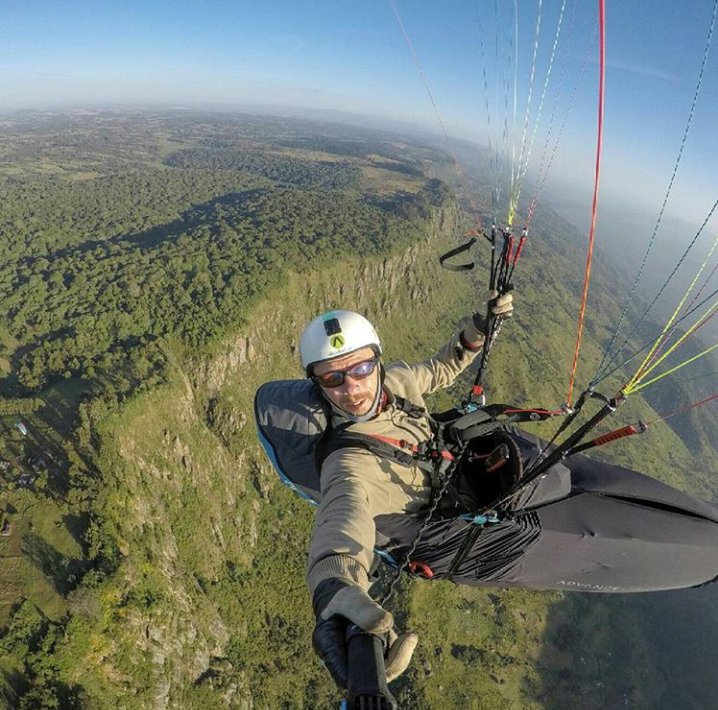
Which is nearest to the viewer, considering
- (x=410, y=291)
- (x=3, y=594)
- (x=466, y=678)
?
(x=3, y=594)

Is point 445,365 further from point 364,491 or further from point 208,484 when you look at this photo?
point 208,484

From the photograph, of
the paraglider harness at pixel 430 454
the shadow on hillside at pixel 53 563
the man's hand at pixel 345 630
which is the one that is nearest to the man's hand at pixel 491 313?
the paraglider harness at pixel 430 454

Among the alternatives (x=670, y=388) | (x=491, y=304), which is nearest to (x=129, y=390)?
(x=491, y=304)

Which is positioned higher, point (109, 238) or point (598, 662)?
point (109, 238)

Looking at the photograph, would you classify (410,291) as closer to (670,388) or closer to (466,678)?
(466,678)

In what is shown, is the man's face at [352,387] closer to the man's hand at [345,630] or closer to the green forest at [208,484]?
the man's hand at [345,630]

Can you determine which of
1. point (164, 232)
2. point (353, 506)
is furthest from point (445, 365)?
point (164, 232)
